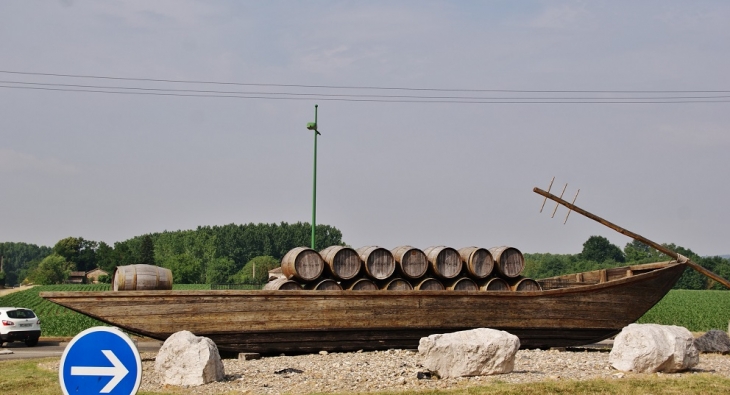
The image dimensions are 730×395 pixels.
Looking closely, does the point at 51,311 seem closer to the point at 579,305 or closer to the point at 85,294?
the point at 85,294

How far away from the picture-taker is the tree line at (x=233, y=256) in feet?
272

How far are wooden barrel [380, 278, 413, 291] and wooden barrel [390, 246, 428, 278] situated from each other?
186mm

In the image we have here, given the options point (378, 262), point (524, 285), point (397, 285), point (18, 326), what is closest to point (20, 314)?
point (18, 326)

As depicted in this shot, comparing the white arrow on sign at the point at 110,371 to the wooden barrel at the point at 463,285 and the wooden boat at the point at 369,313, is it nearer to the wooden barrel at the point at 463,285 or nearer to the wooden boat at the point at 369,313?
the wooden boat at the point at 369,313

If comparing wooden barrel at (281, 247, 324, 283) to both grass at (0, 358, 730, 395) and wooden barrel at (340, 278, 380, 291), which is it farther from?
grass at (0, 358, 730, 395)

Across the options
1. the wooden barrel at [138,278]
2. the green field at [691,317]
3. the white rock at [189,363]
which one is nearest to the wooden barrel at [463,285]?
the wooden barrel at [138,278]

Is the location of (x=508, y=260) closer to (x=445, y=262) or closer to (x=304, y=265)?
(x=445, y=262)

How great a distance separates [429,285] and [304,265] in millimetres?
2904

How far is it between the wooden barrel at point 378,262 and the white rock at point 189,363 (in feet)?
16.4

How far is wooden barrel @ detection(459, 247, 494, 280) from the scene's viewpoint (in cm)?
1695

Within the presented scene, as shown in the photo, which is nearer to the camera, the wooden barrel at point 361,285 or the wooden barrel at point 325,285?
the wooden barrel at point 325,285

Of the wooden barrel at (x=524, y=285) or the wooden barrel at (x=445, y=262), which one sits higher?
the wooden barrel at (x=445, y=262)

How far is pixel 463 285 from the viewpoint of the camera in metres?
17.0

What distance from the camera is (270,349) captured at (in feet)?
51.5
